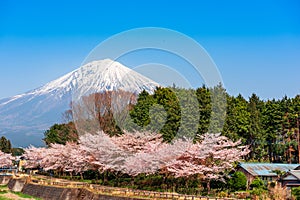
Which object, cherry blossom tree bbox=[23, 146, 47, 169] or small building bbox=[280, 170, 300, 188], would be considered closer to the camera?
small building bbox=[280, 170, 300, 188]

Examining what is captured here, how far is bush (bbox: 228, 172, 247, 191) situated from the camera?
26.1 meters

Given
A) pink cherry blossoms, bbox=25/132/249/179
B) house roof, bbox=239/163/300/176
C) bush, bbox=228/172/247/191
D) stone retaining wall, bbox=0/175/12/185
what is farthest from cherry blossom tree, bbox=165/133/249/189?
stone retaining wall, bbox=0/175/12/185

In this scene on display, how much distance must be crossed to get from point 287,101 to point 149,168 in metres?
24.5

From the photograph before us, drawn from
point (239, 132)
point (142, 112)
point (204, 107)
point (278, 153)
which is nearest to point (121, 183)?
point (142, 112)

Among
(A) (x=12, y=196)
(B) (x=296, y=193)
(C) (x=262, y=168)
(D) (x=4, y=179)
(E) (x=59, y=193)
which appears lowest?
(A) (x=12, y=196)

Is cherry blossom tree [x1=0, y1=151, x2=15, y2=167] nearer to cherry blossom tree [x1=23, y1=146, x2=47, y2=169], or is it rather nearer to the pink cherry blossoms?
cherry blossom tree [x1=23, y1=146, x2=47, y2=169]

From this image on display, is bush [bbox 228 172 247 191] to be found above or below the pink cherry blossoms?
below

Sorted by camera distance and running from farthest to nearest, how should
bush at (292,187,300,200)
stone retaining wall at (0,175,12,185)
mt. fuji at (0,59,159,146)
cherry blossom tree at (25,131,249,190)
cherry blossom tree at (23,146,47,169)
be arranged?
mt. fuji at (0,59,159,146)
cherry blossom tree at (23,146,47,169)
stone retaining wall at (0,175,12,185)
cherry blossom tree at (25,131,249,190)
bush at (292,187,300,200)

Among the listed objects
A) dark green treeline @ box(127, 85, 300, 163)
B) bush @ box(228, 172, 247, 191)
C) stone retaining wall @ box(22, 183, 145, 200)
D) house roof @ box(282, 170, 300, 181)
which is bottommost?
stone retaining wall @ box(22, 183, 145, 200)

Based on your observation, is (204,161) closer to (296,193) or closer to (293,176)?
(293,176)

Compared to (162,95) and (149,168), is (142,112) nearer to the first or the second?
(162,95)

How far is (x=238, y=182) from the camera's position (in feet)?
85.5

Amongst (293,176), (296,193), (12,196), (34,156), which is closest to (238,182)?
(293,176)

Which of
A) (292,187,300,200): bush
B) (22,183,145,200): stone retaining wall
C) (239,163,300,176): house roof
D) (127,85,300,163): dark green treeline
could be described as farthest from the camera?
(127,85,300,163): dark green treeline
